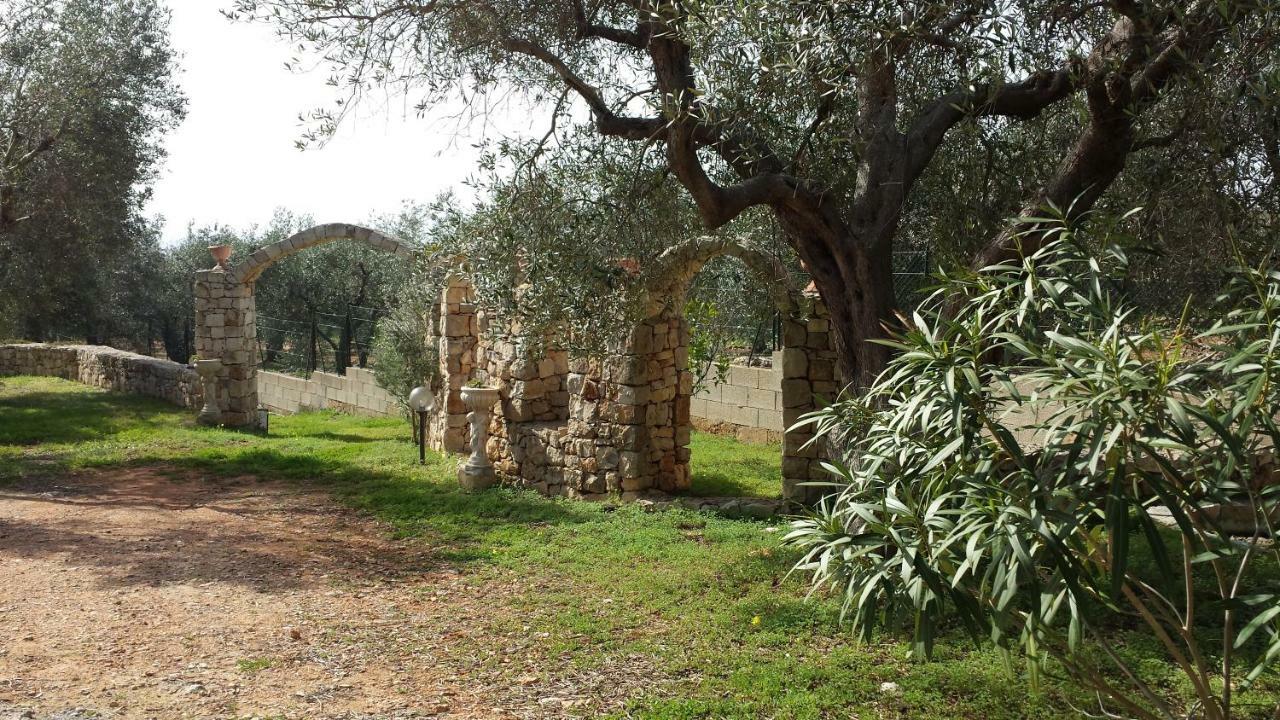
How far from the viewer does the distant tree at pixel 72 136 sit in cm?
1539

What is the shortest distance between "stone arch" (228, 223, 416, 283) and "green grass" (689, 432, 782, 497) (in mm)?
5577

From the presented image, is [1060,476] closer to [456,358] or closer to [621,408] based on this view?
[621,408]

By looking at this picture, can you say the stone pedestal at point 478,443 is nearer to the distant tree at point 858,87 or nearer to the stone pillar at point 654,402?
the stone pillar at point 654,402

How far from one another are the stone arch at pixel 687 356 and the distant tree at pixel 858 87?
4.56 feet

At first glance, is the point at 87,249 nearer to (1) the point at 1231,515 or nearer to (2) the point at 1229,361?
(1) the point at 1231,515

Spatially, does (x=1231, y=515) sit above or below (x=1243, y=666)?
above

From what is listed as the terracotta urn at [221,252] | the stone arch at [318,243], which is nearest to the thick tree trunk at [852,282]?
the stone arch at [318,243]

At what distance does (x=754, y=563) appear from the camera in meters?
8.04

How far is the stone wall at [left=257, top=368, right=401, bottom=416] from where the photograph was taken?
19562 mm

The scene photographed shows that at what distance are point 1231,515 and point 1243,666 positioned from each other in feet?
7.91

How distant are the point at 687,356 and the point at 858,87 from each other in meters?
5.46

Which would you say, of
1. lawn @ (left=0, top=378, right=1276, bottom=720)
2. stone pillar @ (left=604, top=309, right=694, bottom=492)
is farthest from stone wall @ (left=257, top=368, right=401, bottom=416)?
stone pillar @ (left=604, top=309, right=694, bottom=492)

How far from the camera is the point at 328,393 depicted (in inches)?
832

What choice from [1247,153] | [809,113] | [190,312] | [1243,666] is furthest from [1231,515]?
[190,312]
